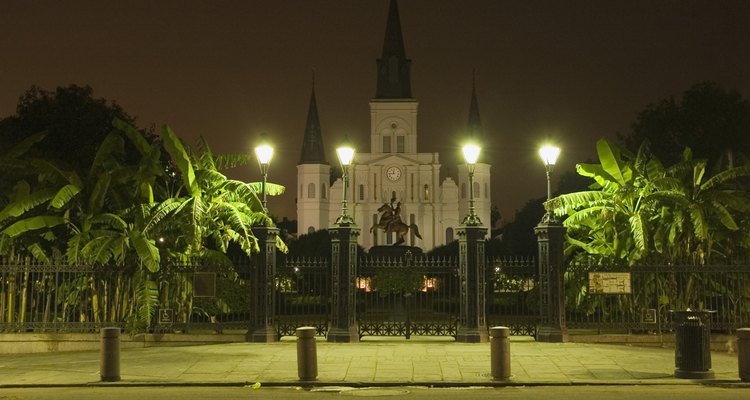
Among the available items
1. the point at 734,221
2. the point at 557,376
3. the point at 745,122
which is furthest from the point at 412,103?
the point at 557,376

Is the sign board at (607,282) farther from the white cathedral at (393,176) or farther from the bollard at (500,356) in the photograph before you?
the white cathedral at (393,176)

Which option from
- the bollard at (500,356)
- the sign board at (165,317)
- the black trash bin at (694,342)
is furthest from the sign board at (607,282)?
the sign board at (165,317)

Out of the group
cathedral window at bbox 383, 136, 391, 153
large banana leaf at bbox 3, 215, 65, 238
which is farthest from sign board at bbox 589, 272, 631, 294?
cathedral window at bbox 383, 136, 391, 153

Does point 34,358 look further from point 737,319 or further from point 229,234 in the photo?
point 737,319

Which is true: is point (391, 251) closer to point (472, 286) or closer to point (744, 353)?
point (472, 286)

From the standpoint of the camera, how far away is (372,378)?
45.8 feet

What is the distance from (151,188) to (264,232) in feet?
9.62

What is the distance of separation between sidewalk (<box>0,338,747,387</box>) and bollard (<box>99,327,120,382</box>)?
0.71 feet

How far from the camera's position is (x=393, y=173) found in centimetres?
11444

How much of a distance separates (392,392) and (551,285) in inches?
303

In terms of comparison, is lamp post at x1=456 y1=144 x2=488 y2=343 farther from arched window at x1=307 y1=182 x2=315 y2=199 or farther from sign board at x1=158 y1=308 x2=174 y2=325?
arched window at x1=307 y1=182 x2=315 y2=199

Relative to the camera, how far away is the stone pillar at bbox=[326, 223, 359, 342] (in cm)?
1955

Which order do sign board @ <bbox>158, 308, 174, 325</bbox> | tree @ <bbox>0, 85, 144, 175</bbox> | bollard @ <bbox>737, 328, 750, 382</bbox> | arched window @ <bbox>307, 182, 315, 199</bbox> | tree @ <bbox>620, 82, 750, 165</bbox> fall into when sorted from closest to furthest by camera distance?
bollard @ <bbox>737, 328, 750, 382</bbox>
sign board @ <bbox>158, 308, 174, 325</bbox>
tree @ <bbox>0, 85, 144, 175</bbox>
tree @ <bbox>620, 82, 750, 165</bbox>
arched window @ <bbox>307, 182, 315, 199</bbox>

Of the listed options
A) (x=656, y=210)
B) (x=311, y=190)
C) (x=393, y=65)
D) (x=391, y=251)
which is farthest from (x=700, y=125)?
(x=311, y=190)
